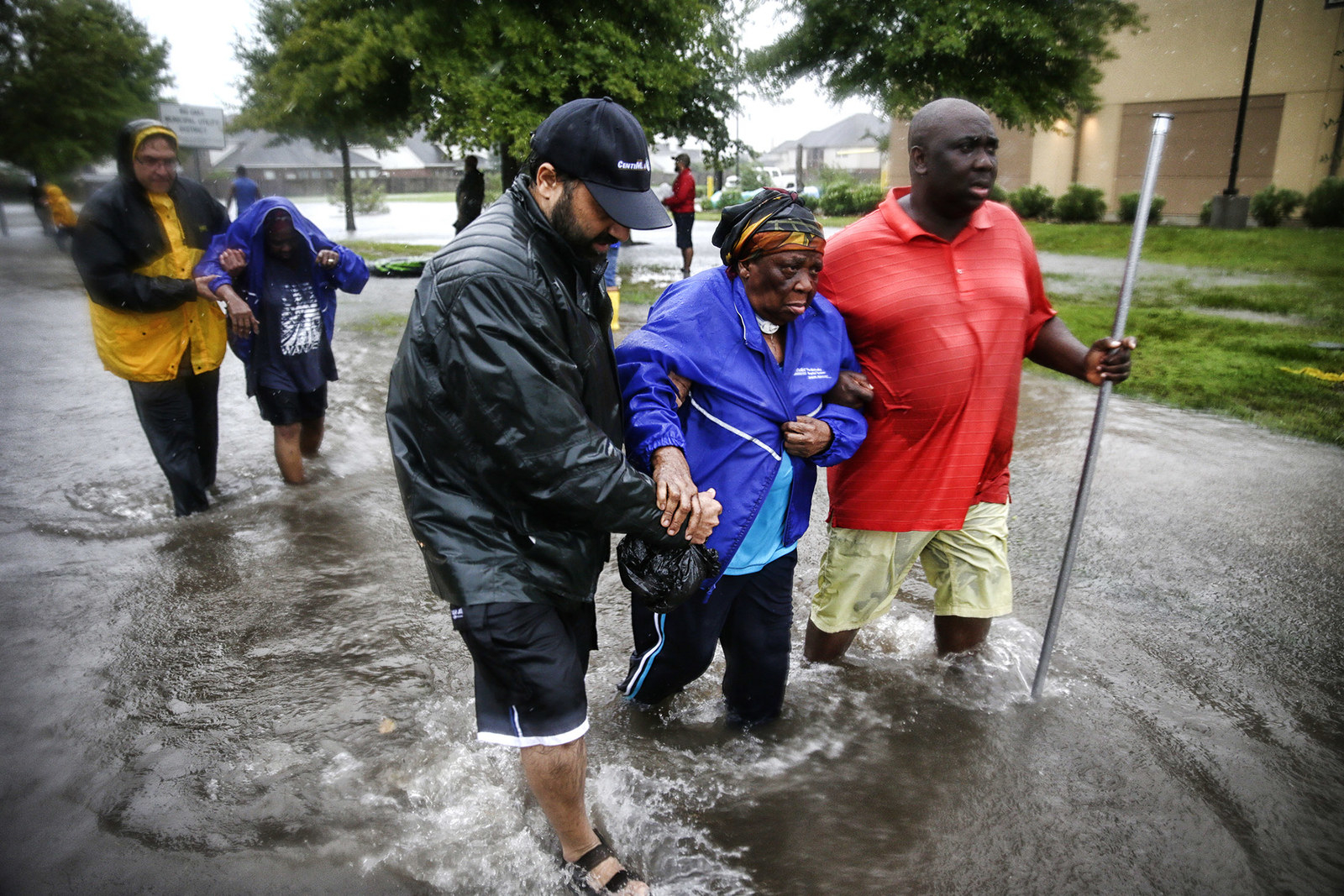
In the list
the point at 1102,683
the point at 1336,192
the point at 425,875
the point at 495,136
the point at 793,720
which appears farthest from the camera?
the point at 1336,192

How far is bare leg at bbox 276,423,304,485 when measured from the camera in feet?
17.5

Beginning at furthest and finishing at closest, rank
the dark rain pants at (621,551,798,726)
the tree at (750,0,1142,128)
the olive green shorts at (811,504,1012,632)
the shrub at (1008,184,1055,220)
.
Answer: the shrub at (1008,184,1055,220) → the tree at (750,0,1142,128) → the olive green shorts at (811,504,1012,632) → the dark rain pants at (621,551,798,726)

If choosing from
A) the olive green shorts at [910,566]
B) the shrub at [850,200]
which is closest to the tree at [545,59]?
the olive green shorts at [910,566]

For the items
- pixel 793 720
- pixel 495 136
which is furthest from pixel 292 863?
pixel 495 136

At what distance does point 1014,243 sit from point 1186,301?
408 inches

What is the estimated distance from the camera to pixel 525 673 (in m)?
2.21

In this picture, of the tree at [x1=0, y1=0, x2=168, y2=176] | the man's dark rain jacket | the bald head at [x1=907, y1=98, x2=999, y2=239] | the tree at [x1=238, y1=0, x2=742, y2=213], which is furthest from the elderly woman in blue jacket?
the tree at [x1=238, y1=0, x2=742, y2=213]

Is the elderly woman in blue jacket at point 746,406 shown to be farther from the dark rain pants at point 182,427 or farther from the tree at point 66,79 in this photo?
the tree at point 66,79

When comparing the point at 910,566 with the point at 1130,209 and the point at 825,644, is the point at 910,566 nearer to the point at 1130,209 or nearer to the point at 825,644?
the point at 825,644

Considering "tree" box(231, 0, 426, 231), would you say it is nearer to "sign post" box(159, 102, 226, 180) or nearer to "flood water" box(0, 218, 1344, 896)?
"sign post" box(159, 102, 226, 180)

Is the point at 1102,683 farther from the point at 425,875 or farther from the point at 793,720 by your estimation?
the point at 425,875

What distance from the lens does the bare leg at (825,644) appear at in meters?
3.43

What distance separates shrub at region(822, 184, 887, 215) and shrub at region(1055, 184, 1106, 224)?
6.64 meters

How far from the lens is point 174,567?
4.46 m
